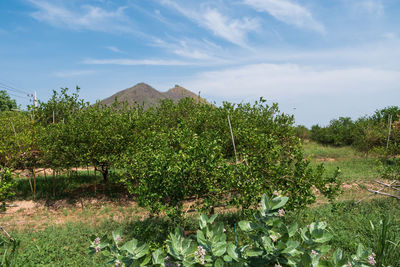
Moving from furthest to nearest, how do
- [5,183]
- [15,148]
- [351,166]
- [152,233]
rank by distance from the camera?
[351,166]
[15,148]
[5,183]
[152,233]

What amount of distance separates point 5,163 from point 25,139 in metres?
1.21

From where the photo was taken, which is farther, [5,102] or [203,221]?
[5,102]

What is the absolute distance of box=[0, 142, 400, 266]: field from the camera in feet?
19.5

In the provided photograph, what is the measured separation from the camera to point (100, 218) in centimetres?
936

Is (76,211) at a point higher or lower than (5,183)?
lower

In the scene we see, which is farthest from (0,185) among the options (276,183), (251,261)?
(251,261)

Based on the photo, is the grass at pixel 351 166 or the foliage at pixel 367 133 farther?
the foliage at pixel 367 133

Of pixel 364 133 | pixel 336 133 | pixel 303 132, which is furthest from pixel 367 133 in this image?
pixel 303 132

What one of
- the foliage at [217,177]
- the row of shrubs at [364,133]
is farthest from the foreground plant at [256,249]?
the row of shrubs at [364,133]

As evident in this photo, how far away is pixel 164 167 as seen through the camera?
5812 mm

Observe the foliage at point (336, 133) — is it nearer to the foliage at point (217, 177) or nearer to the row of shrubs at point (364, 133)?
the row of shrubs at point (364, 133)

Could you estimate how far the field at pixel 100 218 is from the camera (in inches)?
233

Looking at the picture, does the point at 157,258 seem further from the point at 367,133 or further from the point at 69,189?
the point at 367,133

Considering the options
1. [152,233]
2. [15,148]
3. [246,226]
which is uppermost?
→ [246,226]
